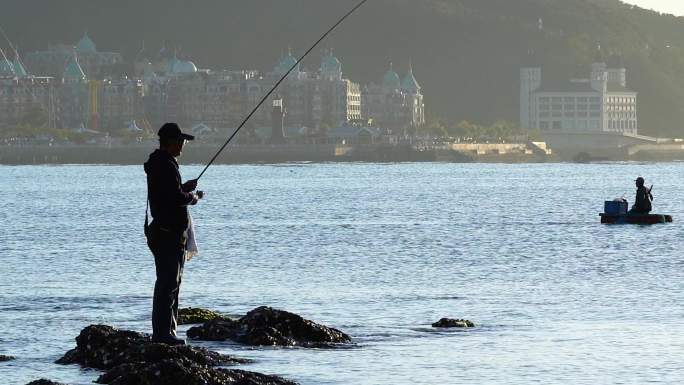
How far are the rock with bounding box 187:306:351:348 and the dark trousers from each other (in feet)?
10.4

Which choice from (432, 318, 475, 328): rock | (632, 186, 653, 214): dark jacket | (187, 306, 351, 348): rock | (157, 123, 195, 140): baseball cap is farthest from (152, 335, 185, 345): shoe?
(632, 186, 653, 214): dark jacket

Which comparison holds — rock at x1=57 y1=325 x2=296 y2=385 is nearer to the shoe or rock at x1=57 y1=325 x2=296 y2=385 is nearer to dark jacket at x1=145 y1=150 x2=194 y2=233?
the shoe

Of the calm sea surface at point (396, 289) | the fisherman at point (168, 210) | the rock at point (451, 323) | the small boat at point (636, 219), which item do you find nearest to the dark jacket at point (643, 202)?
the small boat at point (636, 219)

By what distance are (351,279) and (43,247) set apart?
18.8 m

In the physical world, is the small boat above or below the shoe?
below

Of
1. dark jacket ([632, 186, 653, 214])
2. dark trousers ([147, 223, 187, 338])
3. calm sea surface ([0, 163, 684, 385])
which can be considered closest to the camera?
dark trousers ([147, 223, 187, 338])

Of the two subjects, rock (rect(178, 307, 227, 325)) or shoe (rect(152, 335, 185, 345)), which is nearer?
shoe (rect(152, 335, 185, 345))

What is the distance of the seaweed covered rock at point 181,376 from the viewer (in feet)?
66.1

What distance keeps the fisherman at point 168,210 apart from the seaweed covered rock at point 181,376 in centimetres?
152

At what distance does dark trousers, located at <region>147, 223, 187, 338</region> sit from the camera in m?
21.9

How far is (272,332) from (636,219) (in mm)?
38591

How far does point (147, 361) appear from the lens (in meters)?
21.4

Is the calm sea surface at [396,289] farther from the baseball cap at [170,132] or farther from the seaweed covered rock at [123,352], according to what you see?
the baseball cap at [170,132]

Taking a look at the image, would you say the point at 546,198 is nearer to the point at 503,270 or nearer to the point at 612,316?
the point at 503,270
